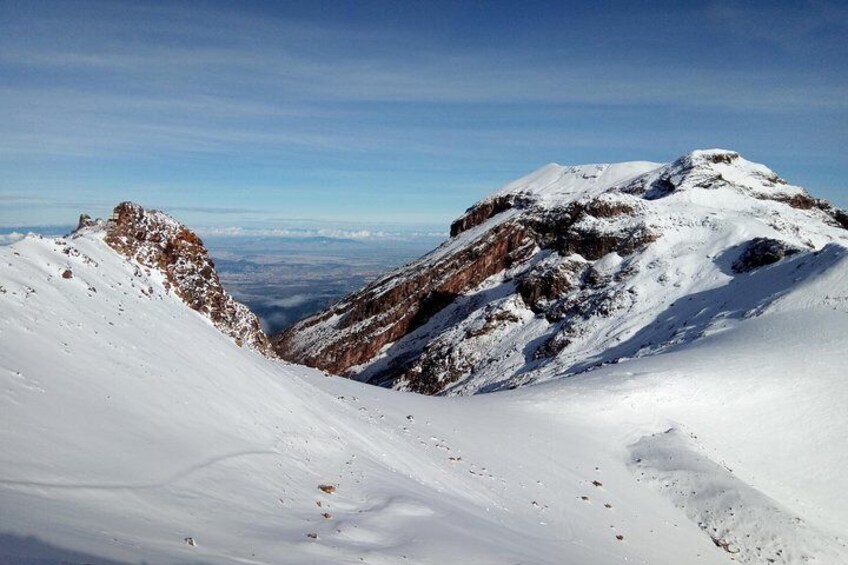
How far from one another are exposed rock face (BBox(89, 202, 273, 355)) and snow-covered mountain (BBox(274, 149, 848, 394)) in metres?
26.0

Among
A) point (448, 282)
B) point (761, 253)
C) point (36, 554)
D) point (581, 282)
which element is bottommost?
point (36, 554)

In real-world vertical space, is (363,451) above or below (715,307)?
below

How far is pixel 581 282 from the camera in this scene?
196 feet

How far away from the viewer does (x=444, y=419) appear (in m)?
20.1

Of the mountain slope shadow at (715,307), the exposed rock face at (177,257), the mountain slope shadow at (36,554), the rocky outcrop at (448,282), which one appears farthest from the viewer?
the rocky outcrop at (448,282)

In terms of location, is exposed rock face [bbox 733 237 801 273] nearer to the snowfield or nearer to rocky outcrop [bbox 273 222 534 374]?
the snowfield

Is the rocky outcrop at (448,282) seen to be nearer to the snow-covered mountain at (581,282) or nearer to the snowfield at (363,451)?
the snow-covered mountain at (581,282)

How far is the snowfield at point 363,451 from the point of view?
7.04m

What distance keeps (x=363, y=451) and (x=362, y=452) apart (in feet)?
0.47

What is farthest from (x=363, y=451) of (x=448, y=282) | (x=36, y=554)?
(x=448, y=282)

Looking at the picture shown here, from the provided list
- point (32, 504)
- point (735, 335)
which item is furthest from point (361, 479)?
point (735, 335)

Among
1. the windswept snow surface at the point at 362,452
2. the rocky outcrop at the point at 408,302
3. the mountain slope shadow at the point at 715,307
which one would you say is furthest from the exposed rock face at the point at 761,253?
the rocky outcrop at the point at 408,302

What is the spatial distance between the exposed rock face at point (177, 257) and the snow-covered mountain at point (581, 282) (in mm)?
26017

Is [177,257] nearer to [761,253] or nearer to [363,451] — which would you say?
[363,451]
